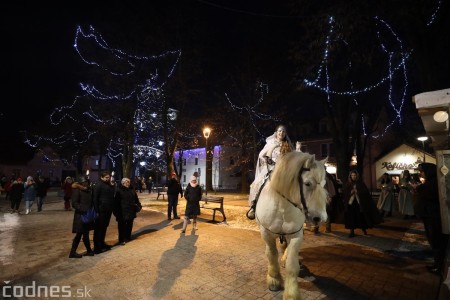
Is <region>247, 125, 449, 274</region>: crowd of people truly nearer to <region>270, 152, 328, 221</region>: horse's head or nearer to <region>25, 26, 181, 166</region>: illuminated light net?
<region>270, 152, 328, 221</region>: horse's head

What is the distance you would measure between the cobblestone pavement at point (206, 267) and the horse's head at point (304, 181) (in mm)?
1607

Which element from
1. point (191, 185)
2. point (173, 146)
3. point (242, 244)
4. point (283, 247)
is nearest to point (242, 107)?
point (173, 146)

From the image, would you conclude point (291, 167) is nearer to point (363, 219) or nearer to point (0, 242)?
point (363, 219)

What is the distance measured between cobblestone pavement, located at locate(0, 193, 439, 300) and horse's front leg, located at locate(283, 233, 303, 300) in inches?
18.2

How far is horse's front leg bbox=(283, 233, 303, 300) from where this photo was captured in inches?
151

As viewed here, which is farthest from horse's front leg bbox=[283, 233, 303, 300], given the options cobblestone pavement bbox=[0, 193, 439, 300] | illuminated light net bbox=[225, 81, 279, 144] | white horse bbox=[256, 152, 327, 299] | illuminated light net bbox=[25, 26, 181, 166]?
illuminated light net bbox=[225, 81, 279, 144]

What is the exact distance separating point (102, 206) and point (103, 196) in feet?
0.76

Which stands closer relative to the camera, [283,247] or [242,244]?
[283,247]

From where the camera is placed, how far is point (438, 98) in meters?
4.09

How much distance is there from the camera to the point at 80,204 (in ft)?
20.5

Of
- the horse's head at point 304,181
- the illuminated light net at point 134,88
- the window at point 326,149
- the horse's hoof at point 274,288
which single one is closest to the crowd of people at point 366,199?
the horse's head at point 304,181

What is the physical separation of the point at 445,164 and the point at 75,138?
37503 mm

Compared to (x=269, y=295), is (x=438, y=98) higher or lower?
higher

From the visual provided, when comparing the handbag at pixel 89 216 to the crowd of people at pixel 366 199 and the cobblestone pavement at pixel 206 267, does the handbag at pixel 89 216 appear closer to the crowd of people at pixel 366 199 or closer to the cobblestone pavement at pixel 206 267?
the cobblestone pavement at pixel 206 267
